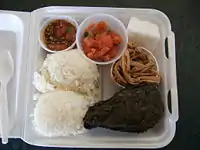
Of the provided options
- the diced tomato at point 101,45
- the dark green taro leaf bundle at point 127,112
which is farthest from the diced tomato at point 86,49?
the dark green taro leaf bundle at point 127,112

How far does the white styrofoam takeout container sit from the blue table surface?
0.03 metres

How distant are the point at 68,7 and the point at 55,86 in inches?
6.6

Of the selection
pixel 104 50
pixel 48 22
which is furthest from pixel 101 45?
pixel 48 22

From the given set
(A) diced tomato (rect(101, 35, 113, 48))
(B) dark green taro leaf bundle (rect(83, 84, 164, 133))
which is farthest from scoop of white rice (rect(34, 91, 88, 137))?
(A) diced tomato (rect(101, 35, 113, 48))

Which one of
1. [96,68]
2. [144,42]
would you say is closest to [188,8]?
[144,42]

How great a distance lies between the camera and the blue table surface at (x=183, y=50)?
84 cm

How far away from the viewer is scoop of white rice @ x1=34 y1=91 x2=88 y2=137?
2.60ft

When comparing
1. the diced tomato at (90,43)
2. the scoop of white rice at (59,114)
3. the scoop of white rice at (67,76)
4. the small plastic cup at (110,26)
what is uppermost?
the small plastic cup at (110,26)

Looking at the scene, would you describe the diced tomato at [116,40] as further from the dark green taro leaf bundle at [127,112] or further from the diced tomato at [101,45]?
the dark green taro leaf bundle at [127,112]

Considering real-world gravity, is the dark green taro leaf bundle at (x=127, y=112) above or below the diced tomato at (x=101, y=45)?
below

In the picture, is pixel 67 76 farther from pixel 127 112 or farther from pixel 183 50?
pixel 183 50

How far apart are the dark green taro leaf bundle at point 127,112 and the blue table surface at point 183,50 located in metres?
0.08

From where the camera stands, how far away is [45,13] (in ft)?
2.92

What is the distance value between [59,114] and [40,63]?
0.40ft
